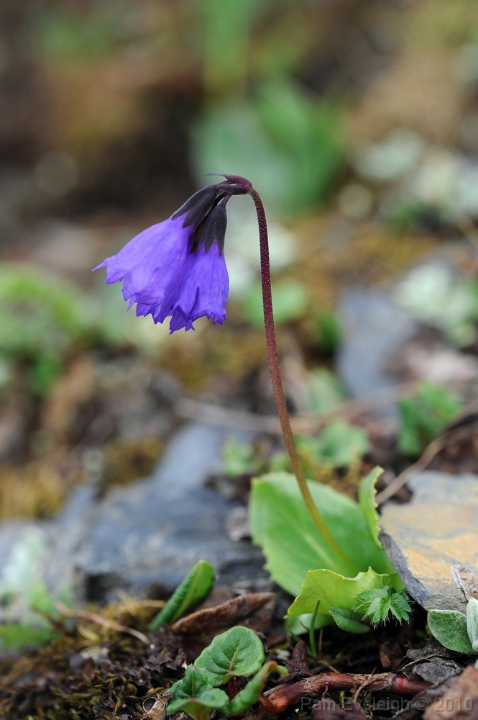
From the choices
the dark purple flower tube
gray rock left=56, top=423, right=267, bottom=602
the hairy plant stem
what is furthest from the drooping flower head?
gray rock left=56, top=423, right=267, bottom=602

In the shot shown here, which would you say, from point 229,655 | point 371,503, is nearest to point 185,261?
point 371,503

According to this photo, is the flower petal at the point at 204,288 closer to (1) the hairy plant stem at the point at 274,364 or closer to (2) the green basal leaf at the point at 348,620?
(1) the hairy plant stem at the point at 274,364

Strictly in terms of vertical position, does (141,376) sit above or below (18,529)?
above

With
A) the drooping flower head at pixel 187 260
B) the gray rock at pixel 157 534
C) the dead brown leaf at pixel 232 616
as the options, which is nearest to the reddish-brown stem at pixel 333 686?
the dead brown leaf at pixel 232 616

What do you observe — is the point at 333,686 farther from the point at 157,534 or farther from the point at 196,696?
the point at 157,534

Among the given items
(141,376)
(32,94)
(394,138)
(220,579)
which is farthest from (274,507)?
(32,94)

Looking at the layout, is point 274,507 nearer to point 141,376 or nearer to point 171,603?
point 171,603
